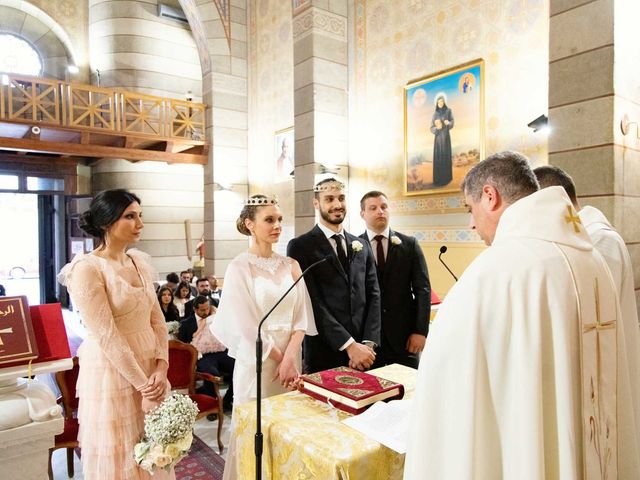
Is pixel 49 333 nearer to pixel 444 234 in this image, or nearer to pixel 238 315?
pixel 238 315

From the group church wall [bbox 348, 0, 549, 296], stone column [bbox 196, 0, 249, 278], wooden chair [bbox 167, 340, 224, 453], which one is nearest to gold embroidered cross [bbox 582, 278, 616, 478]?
wooden chair [bbox 167, 340, 224, 453]

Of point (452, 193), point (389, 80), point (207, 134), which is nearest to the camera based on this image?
point (452, 193)

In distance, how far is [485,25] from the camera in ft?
18.6

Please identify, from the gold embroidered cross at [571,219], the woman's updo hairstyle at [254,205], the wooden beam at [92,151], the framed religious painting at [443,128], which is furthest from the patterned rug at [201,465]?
the wooden beam at [92,151]

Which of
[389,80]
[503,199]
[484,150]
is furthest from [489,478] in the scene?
[389,80]

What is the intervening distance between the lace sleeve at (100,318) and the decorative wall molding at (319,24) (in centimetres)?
597

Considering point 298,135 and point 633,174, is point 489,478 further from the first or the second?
point 298,135

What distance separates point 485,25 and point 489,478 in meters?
5.69

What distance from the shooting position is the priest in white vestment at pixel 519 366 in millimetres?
1160

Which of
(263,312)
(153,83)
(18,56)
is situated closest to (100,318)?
(263,312)

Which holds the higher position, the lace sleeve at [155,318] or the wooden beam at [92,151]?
the wooden beam at [92,151]

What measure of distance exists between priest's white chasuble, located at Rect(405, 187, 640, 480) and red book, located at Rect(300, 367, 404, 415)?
1.71 feet

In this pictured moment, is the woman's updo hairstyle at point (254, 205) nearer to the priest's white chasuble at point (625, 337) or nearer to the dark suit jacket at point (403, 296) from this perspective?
the dark suit jacket at point (403, 296)

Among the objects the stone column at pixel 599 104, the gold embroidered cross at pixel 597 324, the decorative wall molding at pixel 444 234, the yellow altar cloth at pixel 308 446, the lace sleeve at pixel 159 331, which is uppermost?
the stone column at pixel 599 104
